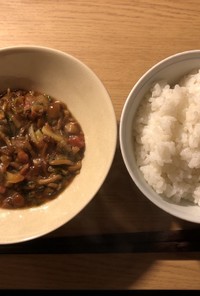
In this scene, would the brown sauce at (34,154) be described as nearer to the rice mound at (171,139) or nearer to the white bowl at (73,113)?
the white bowl at (73,113)

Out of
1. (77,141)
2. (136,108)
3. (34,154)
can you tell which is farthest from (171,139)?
(34,154)

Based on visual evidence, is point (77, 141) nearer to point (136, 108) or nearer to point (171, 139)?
point (136, 108)

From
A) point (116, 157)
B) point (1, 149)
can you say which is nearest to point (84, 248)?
point (116, 157)

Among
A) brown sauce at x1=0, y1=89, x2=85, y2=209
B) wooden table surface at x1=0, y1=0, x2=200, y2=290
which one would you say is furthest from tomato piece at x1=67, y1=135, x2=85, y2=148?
wooden table surface at x1=0, y1=0, x2=200, y2=290

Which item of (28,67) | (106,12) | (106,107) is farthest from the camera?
(106,12)

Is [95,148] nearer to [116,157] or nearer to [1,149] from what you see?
[116,157]
